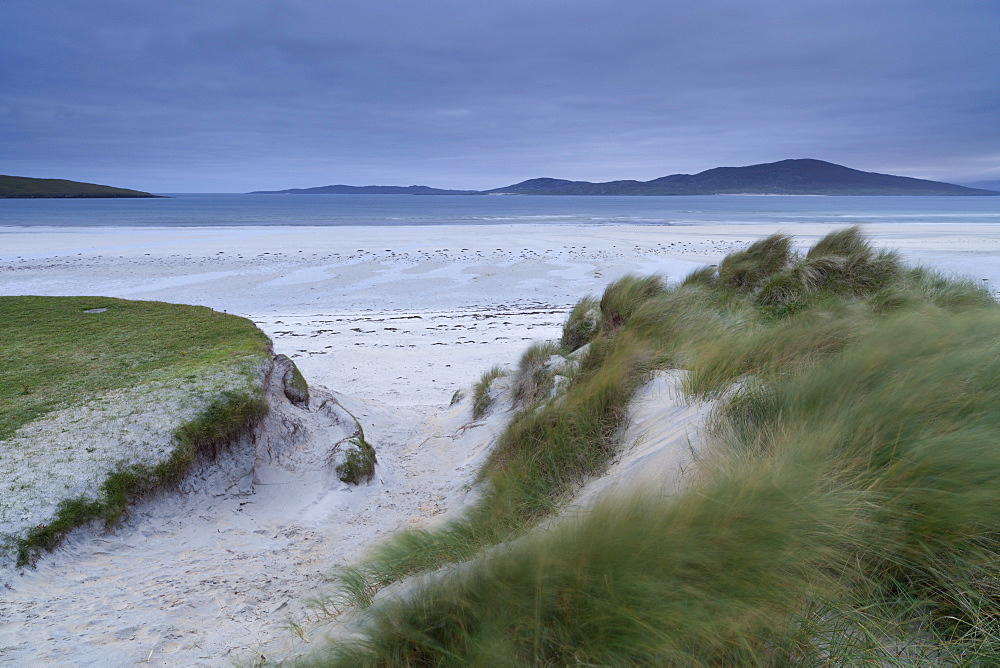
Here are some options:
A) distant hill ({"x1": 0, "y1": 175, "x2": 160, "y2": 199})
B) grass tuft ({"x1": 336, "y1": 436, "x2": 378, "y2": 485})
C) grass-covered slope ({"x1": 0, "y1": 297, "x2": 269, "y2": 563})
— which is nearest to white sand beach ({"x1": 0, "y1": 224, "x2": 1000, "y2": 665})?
grass tuft ({"x1": 336, "y1": 436, "x2": 378, "y2": 485})

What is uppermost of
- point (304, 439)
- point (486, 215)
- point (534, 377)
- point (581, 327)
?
point (486, 215)

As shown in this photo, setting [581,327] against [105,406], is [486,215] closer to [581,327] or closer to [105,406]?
[581,327]

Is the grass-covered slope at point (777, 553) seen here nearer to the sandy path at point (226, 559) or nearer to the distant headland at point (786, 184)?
the sandy path at point (226, 559)

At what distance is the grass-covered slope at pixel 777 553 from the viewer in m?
1.69

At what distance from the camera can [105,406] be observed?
440 centimetres

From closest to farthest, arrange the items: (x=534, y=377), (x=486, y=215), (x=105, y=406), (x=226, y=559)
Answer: (x=226, y=559), (x=105, y=406), (x=534, y=377), (x=486, y=215)

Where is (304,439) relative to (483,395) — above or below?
above

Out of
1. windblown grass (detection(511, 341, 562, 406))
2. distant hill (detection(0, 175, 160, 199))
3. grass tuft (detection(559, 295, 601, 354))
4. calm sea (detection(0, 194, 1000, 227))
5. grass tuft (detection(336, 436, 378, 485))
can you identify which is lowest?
grass tuft (detection(336, 436, 378, 485))

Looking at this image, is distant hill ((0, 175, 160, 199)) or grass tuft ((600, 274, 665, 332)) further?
distant hill ((0, 175, 160, 199))

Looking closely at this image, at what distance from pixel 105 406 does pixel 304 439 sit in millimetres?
1505

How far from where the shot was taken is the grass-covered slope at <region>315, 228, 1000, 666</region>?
5.54 ft

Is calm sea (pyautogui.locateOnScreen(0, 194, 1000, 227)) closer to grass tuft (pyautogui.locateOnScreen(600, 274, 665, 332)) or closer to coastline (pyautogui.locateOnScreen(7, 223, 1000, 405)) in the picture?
coastline (pyautogui.locateOnScreen(7, 223, 1000, 405))

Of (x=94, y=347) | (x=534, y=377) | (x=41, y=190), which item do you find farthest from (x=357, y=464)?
(x=41, y=190)

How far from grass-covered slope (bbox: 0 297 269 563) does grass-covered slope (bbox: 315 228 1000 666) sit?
1997 millimetres
